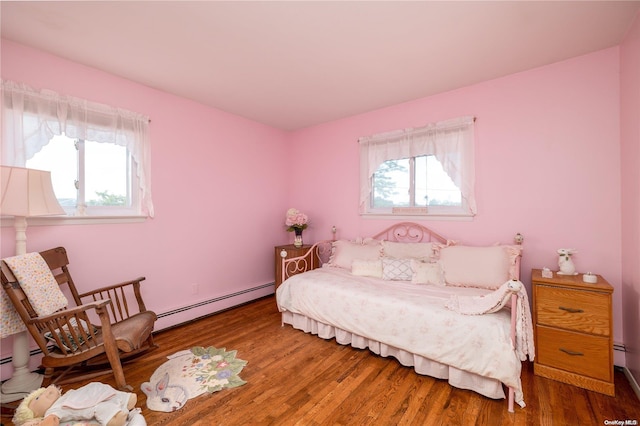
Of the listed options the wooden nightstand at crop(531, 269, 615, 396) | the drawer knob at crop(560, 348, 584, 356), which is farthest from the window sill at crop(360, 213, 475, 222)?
the drawer knob at crop(560, 348, 584, 356)

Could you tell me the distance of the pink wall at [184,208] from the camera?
2383 millimetres

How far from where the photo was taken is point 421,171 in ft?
10.7

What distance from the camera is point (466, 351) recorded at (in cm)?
189

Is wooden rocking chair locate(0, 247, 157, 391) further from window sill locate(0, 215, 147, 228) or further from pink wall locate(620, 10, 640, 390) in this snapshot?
pink wall locate(620, 10, 640, 390)

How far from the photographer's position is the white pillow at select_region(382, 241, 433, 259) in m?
2.98

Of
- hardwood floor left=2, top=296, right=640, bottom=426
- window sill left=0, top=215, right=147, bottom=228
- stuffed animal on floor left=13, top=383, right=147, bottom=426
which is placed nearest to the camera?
stuffed animal on floor left=13, top=383, right=147, bottom=426

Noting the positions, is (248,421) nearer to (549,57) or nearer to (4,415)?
(4,415)

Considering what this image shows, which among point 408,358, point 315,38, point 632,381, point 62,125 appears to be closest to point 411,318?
point 408,358

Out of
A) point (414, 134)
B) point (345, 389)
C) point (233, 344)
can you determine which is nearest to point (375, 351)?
point (345, 389)

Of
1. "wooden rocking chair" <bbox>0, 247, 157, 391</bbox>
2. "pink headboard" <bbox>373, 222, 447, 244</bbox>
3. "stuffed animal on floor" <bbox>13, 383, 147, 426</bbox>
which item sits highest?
"pink headboard" <bbox>373, 222, 447, 244</bbox>

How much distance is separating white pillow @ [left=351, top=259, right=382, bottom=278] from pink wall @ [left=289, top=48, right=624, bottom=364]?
0.84 meters

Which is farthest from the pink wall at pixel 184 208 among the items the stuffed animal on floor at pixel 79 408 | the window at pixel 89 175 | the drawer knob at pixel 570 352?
the drawer knob at pixel 570 352

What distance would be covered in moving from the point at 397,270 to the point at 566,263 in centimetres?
135

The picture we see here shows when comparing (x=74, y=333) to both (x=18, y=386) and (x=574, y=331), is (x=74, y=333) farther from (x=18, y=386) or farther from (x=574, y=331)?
(x=574, y=331)
